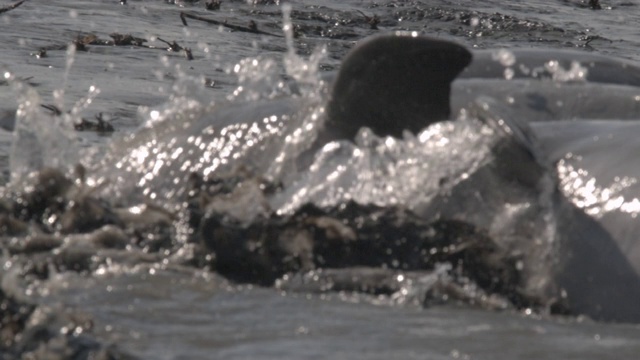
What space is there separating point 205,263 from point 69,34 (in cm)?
496

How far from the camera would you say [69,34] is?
9484 mm

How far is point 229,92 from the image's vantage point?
8305 mm

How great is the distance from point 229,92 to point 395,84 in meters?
3.37

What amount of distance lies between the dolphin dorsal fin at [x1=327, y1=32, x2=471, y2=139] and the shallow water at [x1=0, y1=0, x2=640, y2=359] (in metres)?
0.75

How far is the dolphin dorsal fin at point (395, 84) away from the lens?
4926 millimetres

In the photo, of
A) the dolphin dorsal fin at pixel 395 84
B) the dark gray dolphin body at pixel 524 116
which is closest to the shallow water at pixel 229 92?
the dark gray dolphin body at pixel 524 116

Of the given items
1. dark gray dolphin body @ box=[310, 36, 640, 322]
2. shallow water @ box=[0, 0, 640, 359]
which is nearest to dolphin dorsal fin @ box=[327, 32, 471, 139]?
dark gray dolphin body @ box=[310, 36, 640, 322]

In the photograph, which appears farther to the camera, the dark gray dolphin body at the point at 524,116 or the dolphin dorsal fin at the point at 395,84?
the dolphin dorsal fin at the point at 395,84

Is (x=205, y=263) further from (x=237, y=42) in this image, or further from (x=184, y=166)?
(x=237, y=42)

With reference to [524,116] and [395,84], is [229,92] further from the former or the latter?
[395,84]

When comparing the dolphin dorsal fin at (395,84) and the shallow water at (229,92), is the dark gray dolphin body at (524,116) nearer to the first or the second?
the dolphin dorsal fin at (395,84)

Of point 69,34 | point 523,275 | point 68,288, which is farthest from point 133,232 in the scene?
point 69,34

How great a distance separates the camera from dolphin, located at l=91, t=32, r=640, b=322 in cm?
446

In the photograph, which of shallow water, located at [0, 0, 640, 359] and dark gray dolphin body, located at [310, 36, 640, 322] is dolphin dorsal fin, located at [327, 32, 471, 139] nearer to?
dark gray dolphin body, located at [310, 36, 640, 322]
